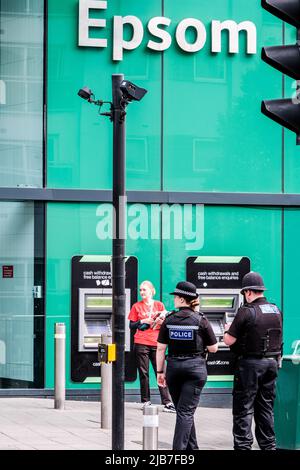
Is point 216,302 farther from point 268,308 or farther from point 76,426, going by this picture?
point 268,308

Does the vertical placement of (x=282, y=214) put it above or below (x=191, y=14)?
below

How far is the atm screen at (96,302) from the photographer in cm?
1547

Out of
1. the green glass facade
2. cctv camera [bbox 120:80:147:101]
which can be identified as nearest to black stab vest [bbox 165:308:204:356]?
cctv camera [bbox 120:80:147:101]

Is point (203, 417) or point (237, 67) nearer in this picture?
point (203, 417)

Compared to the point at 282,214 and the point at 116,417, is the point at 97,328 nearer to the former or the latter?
the point at 282,214

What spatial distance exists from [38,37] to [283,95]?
3999 mm

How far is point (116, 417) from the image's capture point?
9.36 m

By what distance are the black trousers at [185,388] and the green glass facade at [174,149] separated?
227 inches

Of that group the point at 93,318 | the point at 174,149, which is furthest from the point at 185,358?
the point at 174,149

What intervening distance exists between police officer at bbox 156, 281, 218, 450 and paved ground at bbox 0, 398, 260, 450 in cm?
109

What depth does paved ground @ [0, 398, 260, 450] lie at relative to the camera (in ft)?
36.1

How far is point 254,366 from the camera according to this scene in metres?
9.83

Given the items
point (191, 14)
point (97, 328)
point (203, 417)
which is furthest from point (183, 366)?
point (191, 14)

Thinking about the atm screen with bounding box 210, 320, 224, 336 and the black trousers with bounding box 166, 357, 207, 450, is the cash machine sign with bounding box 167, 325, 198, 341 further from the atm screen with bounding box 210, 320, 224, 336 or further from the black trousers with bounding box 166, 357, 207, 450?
the atm screen with bounding box 210, 320, 224, 336
